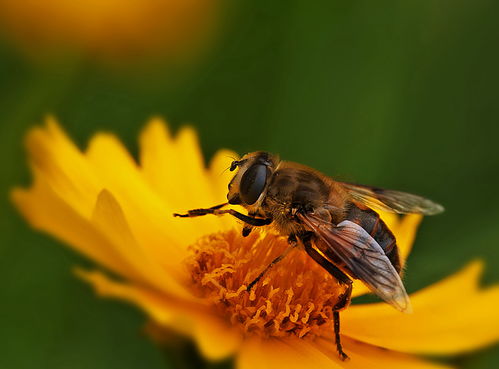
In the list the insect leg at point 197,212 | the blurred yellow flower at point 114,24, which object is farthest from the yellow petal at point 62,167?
the blurred yellow flower at point 114,24

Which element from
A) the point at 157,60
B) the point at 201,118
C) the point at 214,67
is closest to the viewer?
the point at 201,118

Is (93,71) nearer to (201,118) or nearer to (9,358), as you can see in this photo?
(201,118)

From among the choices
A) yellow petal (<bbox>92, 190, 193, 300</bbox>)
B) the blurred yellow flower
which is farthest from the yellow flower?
the blurred yellow flower

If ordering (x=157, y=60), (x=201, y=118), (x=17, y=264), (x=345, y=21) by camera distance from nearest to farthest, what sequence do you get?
(x=17, y=264) → (x=201, y=118) → (x=345, y=21) → (x=157, y=60)

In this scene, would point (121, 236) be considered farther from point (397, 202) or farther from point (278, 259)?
point (397, 202)

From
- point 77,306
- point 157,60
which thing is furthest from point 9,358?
point 157,60

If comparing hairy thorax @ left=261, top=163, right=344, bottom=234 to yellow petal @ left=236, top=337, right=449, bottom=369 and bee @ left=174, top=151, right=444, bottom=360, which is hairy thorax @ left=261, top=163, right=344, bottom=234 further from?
yellow petal @ left=236, top=337, right=449, bottom=369
